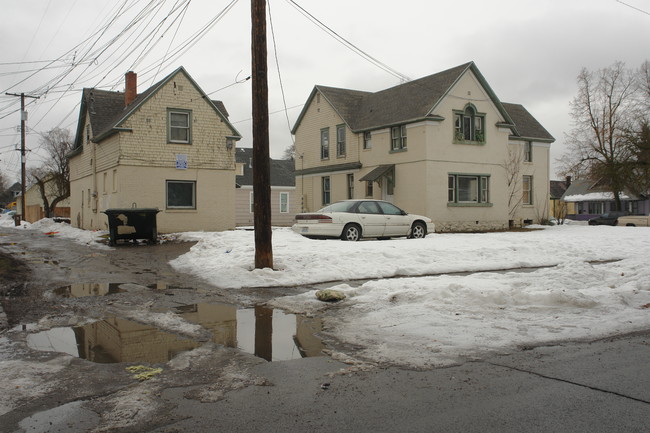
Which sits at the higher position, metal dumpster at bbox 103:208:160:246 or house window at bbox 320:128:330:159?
house window at bbox 320:128:330:159

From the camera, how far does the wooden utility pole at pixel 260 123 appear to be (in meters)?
11.4

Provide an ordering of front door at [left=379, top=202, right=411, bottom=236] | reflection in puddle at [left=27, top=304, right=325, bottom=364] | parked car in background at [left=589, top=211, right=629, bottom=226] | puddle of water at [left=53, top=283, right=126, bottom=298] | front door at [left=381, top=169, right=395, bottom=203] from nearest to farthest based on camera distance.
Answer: reflection in puddle at [left=27, top=304, right=325, bottom=364] → puddle of water at [left=53, top=283, right=126, bottom=298] → front door at [left=379, top=202, right=411, bottom=236] → front door at [left=381, top=169, right=395, bottom=203] → parked car in background at [left=589, top=211, right=629, bottom=226]

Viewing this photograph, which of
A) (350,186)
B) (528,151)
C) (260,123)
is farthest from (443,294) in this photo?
(528,151)

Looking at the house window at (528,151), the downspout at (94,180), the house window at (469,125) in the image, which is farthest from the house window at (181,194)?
the house window at (528,151)

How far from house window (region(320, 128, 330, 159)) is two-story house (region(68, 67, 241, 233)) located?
781cm

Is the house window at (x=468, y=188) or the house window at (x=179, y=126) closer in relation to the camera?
the house window at (x=179, y=126)

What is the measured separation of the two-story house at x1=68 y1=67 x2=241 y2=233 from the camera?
23641 millimetres

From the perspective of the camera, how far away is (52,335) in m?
6.81

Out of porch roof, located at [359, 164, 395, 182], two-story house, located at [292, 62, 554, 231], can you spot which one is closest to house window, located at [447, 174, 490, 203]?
two-story house, located at [292, 62, 554, 231]

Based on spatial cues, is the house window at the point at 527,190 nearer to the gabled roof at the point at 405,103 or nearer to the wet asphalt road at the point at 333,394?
the gabled roof at the point at 405,103

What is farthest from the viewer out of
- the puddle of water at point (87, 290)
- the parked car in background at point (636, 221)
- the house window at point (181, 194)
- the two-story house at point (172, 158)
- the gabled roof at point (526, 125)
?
the gabled roof at point (526, 125)

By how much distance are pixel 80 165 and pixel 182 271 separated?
22.0 m

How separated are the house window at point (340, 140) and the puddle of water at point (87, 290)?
22.0 meters

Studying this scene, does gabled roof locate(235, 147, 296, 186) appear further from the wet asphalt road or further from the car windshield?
the wet asphalt road
